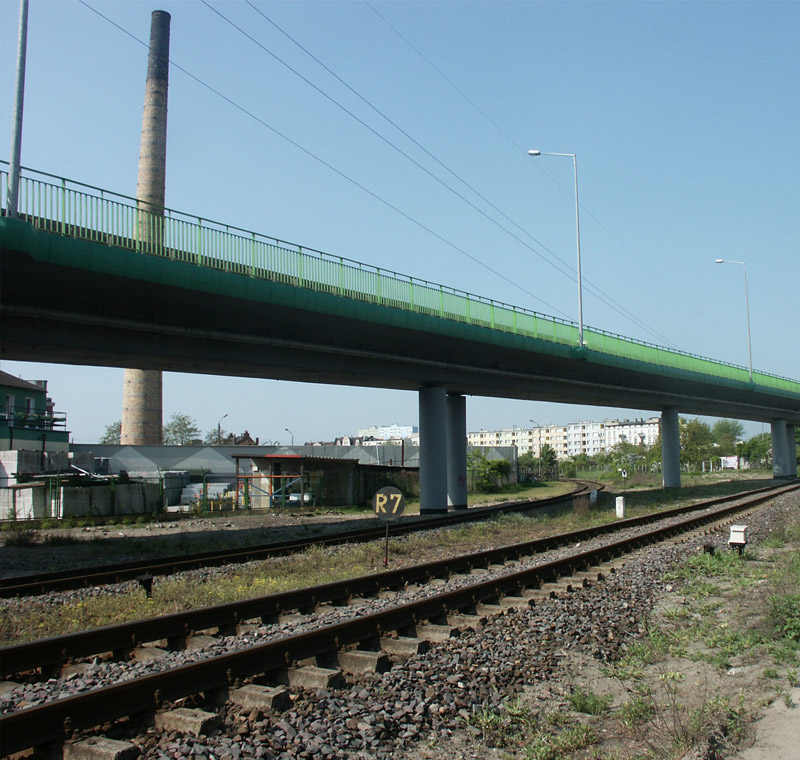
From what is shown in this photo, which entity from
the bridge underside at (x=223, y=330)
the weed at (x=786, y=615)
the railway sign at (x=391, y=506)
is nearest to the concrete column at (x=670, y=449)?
the bridge underside at (x=223, y=330)

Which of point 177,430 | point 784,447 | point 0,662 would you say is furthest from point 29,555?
point 177,430

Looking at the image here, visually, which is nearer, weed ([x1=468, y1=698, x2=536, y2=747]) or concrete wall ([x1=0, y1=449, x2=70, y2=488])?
weed ([x1=468, y1=698, x2=536, y2=747])

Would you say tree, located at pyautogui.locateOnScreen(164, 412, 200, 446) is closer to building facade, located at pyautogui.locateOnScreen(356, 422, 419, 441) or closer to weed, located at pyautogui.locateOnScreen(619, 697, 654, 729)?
building facade, located at pyautogui.locateOnScreen(356, 422, 419, 441)

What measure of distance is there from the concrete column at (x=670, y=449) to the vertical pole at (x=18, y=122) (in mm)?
44915

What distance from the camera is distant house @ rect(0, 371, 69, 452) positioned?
173 feet

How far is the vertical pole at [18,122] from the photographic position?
16.1m

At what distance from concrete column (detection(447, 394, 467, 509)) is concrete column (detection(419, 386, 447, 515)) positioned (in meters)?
2.96

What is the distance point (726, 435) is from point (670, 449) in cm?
11477

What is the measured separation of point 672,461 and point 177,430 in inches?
4357

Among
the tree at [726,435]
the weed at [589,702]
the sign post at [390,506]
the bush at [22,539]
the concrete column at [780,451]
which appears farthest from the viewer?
the tree at [726,435]

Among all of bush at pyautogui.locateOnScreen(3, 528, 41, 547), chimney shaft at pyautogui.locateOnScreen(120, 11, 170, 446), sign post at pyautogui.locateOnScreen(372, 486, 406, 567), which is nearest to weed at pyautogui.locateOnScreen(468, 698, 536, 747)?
sign post at pyautogui.locateOnScreen(372, 486, 406, 567)

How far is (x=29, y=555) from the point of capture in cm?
1795

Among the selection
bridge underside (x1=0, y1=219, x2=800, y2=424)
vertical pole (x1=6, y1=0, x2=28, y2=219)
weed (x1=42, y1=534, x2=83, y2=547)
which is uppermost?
vertical pole (x1=6, y1=0, x2=28, y2=219)

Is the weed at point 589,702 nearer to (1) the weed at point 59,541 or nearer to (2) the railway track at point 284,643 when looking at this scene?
(2) the railway track at point 284,643
